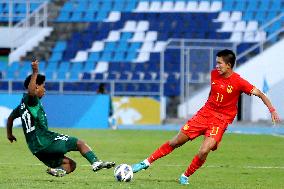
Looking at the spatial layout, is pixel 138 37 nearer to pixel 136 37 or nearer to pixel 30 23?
pixel 136 37

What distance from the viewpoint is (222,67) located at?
13.9 meters

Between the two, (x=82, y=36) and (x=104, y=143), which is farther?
(x=82, y=36)

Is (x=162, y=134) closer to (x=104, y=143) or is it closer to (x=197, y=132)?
(x=104, y=143)

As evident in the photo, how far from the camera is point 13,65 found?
4494 cm

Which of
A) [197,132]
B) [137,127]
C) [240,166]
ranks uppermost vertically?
[197,132]

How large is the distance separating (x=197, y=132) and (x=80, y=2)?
3561 cm

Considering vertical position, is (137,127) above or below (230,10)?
below

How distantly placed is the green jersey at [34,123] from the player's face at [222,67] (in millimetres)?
2538

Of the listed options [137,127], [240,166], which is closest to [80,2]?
[137,127]

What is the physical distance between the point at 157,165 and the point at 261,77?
23.1m

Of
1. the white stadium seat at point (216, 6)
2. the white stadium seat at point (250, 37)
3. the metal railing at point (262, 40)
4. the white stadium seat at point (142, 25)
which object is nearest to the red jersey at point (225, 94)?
the metal railing at point (262, 40)

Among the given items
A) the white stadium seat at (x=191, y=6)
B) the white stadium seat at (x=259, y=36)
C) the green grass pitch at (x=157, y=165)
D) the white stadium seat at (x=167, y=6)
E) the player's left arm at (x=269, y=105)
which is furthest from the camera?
the white stadium seat at (x=167, y=6)

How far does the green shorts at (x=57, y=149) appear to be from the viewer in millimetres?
13289

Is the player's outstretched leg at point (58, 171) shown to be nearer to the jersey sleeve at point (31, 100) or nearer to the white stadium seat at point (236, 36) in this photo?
the jersey sleeve at point (31, 100)
